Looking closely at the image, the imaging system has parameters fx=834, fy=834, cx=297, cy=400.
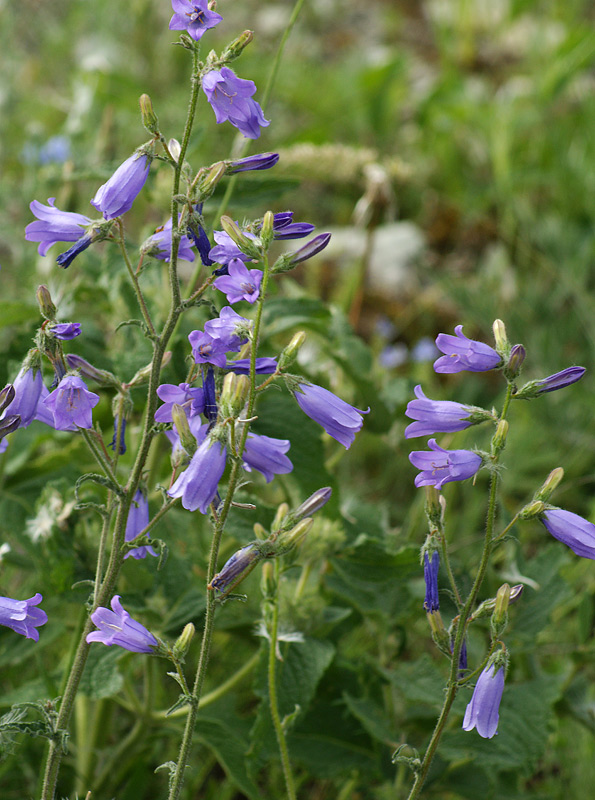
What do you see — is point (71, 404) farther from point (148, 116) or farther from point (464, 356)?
point (464, 356)

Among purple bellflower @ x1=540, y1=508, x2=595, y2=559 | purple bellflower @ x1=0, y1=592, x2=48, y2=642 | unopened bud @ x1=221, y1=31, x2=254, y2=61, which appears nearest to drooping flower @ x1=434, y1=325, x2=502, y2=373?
purple bellflower @ x1=540, y1=508, x2=595, y2=559

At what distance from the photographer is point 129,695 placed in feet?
5.40

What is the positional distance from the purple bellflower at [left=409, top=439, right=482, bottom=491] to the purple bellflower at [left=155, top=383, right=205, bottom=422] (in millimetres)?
289

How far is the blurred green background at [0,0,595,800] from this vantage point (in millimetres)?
1751

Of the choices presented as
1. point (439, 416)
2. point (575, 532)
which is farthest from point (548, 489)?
point (439, 416)

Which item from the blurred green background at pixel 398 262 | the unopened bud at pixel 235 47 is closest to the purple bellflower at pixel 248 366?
the unopened bud at pixel 235 47

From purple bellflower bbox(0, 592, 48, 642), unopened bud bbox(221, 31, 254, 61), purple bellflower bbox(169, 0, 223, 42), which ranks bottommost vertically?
purple bellflower bbox(0, 592, 48, 642)

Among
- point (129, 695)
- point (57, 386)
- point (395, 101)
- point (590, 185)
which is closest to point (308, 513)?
point (57, 386)

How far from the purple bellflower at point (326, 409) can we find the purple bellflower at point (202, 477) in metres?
0.15

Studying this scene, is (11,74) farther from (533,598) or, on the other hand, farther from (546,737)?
(546,737)

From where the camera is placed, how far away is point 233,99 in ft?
3.54

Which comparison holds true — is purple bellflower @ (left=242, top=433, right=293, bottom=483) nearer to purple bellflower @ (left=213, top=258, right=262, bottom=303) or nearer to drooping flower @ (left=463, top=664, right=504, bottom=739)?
purple bellflower @ (left=213, top=258, right=262, bottom=303)

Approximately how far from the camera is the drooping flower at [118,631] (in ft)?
3.46

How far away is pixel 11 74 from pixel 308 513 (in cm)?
352
